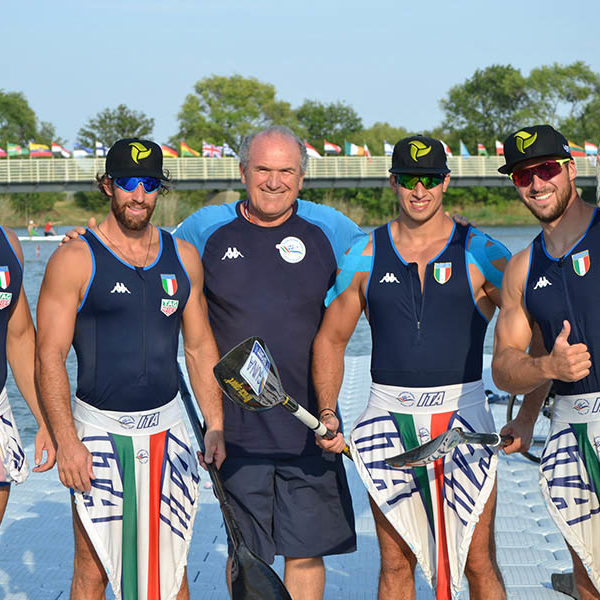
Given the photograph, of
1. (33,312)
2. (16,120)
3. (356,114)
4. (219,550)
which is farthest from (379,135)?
(219,550)

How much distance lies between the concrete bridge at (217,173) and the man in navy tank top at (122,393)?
45506 mm

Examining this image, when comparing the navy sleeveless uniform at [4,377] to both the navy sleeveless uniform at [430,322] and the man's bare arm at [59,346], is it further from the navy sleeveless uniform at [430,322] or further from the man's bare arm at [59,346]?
the navy sleeveless uniform at [430,322]

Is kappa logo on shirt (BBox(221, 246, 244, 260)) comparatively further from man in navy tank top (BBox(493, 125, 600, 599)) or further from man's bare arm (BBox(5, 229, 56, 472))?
man in navy tank top (BBox(493, 125, 600, 599))

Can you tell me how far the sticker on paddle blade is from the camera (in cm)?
376

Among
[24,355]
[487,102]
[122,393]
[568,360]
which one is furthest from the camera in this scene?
[487,102]

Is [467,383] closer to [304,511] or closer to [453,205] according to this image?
[304,511]

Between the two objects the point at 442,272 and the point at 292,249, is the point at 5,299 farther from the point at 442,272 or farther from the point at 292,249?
the point at 442,272

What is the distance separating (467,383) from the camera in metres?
4.18

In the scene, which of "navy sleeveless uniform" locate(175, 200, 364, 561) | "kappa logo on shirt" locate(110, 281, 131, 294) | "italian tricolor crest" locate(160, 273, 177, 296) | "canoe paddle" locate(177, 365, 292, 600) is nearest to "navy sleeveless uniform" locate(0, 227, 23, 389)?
"kappa logo on shirt" locate(110, 281, 131, 294)

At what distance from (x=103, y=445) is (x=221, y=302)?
93cm

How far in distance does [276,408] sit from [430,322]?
2.95ft

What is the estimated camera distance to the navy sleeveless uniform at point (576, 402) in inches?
145

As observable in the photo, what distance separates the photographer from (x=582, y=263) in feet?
12.3

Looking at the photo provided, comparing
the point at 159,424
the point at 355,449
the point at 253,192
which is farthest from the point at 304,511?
the point at 253,192
